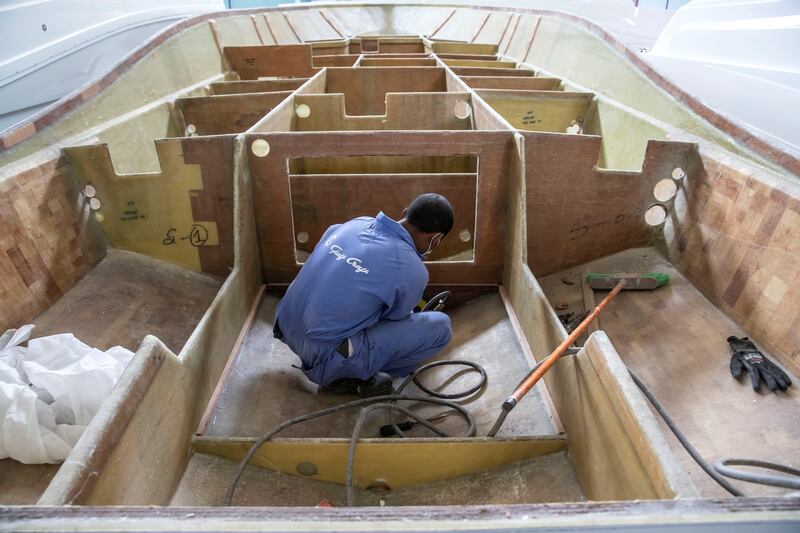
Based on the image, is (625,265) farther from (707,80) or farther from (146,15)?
(146,15)

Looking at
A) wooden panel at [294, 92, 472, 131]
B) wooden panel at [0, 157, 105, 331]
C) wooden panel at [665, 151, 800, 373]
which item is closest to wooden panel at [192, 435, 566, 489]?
wooden panel at [665, 151, 800, 373]

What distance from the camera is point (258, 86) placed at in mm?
4527

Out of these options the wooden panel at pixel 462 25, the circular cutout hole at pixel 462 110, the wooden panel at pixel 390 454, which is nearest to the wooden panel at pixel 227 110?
the circular cutout hole at pixel 462 110

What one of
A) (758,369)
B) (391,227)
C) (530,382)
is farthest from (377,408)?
(758,369)

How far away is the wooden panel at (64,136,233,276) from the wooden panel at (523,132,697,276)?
1651 mm

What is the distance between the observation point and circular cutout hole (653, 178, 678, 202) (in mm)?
2621

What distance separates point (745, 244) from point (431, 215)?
1.38 metres

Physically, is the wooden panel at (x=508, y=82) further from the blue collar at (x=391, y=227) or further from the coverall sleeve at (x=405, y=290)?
the coverall sleeve at (x=405, y=290)

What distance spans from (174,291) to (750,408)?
2.72m

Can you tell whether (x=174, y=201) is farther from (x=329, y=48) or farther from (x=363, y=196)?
(x=329, y=48)

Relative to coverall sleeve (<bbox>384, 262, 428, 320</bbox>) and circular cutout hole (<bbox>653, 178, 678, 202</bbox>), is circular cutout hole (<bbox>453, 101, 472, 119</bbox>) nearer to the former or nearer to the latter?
circular cutout hole (<bbox>653, 178, 678, 202</bbox>)

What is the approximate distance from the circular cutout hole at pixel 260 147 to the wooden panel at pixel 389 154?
2 cm

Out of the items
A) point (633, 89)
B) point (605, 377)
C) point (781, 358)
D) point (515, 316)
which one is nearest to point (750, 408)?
point (781, 358)

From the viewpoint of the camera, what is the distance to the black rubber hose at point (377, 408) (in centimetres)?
162
